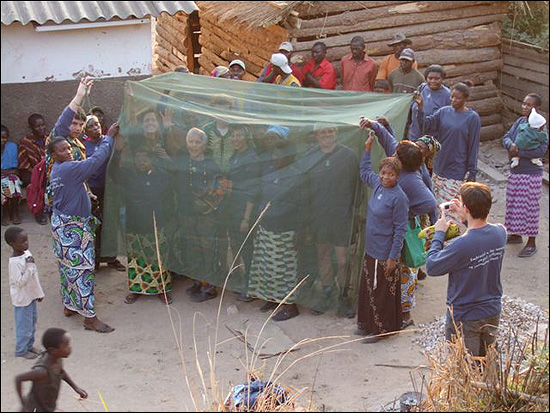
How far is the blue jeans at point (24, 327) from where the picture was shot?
604 centimetres

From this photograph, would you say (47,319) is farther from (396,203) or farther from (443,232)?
(443,232)

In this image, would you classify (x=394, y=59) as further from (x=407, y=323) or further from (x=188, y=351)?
(x=188, y=351)

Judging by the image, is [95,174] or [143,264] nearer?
[143,264]

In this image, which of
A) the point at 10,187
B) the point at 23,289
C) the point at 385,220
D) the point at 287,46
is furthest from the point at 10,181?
the point at 385,220

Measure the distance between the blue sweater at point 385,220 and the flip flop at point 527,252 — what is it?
8.78 ft

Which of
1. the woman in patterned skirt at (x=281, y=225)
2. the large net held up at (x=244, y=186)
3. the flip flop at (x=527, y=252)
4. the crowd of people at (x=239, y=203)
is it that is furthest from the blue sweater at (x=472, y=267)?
the flip flop at (x=527, y=252)

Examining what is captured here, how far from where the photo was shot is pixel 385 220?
6.08m

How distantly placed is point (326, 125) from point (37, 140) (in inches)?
154

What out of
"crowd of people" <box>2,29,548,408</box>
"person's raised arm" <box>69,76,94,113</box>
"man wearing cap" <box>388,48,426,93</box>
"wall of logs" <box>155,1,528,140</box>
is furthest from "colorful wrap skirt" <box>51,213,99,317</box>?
"wall of logs" <box>155,1,528,140</box>

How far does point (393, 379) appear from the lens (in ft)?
19.2

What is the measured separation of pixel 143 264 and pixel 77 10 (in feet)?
11.2

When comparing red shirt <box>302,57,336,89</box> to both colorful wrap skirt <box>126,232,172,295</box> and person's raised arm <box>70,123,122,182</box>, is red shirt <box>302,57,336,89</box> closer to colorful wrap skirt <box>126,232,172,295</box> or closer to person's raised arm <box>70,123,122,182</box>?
colorful wrap skirt <box>126,232,172,295</box>

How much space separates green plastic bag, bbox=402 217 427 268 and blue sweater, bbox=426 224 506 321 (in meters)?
1.07

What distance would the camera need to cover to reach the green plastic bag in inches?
243
